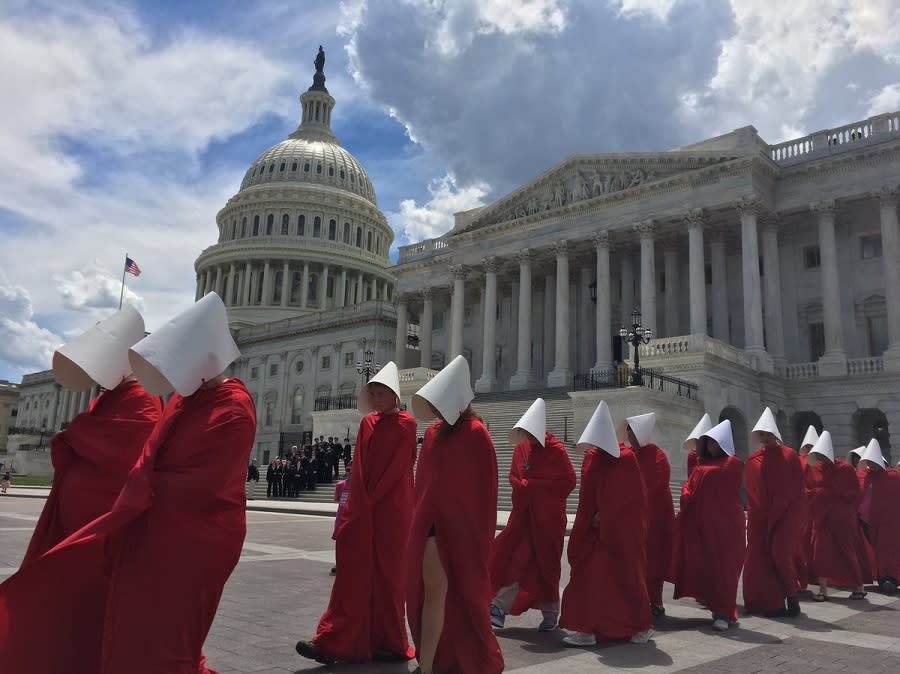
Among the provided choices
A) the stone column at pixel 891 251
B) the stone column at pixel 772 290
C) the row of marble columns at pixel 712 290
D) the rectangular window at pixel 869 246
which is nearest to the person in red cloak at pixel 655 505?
the row of marble columns at pixel 712 290

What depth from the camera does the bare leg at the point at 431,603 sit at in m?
5.87

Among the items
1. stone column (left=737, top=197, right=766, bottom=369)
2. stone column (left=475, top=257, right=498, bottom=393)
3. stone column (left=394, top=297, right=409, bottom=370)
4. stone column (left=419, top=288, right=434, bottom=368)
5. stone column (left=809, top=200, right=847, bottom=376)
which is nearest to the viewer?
stone column (left=809, top=200, right=847, bottom=376)

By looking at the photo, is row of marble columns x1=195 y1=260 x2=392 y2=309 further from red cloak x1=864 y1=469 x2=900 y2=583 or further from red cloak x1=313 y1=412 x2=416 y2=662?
red cloak x1=313 y1=412 x2=416 y2=662

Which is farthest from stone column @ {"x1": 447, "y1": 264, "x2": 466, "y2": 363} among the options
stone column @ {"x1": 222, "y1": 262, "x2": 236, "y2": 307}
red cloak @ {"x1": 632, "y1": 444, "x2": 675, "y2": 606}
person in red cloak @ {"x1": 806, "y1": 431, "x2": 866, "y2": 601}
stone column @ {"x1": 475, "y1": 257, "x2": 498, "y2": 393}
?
stone column @ {"x1": 222, "y1": 262, "x2": 236, "y2": 307}

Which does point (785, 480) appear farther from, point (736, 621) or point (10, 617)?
point (10, 617)

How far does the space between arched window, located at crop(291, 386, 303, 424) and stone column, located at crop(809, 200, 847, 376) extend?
1917 inches

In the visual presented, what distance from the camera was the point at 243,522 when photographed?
4.60 m

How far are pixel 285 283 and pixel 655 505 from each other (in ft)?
294

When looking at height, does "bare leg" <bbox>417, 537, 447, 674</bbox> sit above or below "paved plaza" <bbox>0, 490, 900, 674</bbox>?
above

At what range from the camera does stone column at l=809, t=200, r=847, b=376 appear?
36.4 m

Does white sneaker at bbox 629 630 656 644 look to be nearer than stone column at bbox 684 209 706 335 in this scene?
Yes

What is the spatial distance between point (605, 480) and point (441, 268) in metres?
47.9

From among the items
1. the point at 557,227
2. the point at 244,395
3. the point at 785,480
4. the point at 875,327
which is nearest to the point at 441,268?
the point at 557,227

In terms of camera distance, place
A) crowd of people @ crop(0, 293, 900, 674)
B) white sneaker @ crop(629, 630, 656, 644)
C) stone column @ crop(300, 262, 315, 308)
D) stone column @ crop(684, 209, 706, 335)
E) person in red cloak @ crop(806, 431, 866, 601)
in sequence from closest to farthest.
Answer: crowd of people @ crop(0, 293, 900, 674) → white sneaker @ crop(629, 630, 656, 644) → person in red cloak @ crop(806, 431, 866, 601) → stone column @ crop(684, 209, 706, 335) → stone column @ crop(300, 262, 315, 308)
